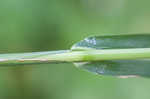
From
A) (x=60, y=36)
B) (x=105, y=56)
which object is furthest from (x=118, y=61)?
(x=60, y=36)

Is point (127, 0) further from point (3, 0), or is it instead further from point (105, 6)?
point (3, 0)

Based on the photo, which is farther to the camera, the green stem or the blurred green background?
the blurred green background

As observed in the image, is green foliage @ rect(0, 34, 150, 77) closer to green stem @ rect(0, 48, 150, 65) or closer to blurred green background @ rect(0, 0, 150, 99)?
green stem @ rect(0, 48, 150, 65)

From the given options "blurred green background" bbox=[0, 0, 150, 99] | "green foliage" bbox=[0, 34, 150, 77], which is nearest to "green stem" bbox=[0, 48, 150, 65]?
"green foliage" bbox=[0, 34, 150, 77]

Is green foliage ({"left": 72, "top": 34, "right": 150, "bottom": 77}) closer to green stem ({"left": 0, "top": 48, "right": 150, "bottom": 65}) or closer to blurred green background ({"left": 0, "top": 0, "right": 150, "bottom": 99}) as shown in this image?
green stem ({"left": 0, "top": 48, "right": 150, "bottom": 65})

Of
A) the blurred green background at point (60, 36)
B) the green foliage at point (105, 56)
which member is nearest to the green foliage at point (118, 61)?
the green foliage at point (105, 56)
